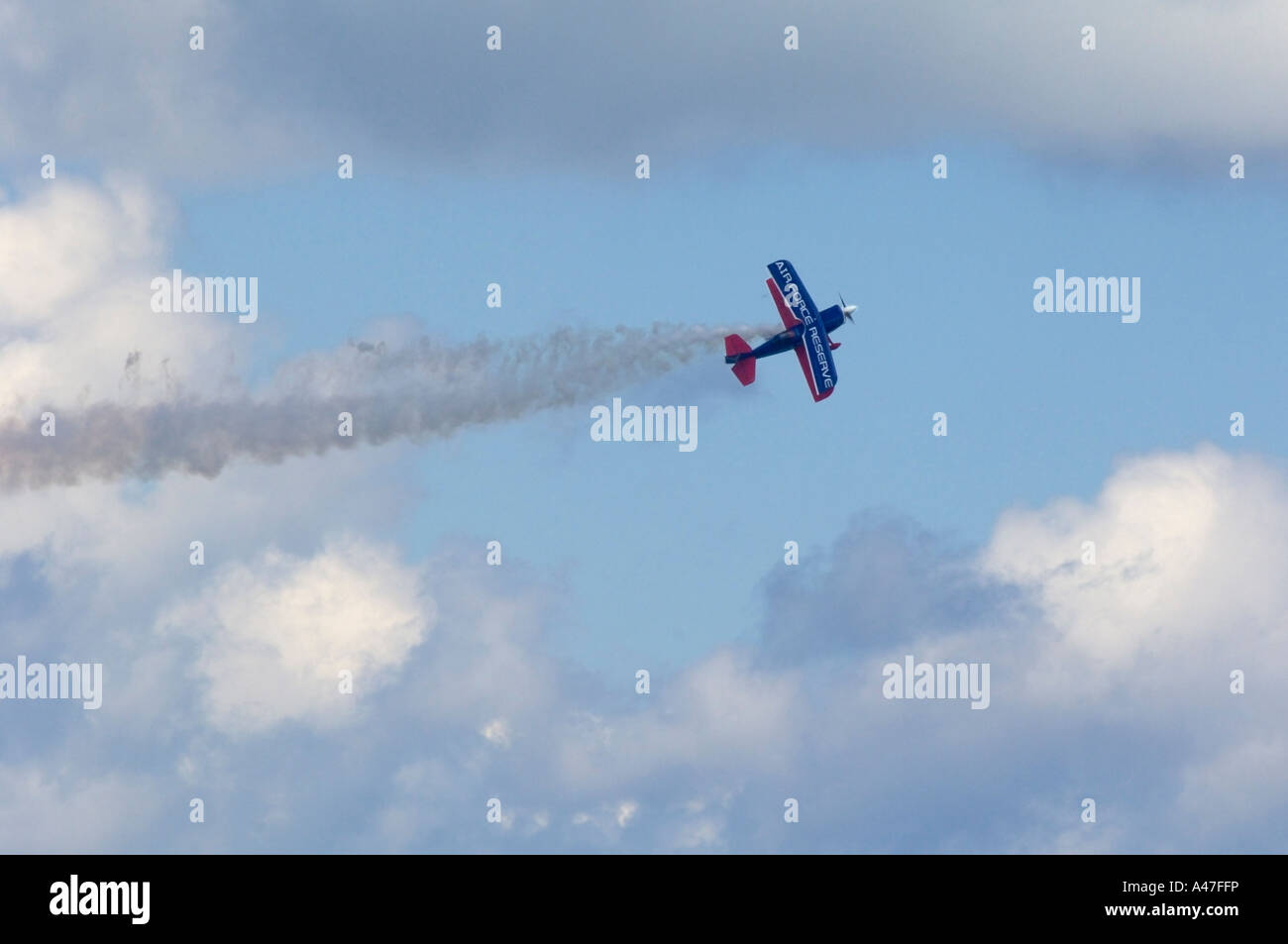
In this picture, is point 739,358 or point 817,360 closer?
point 739,358

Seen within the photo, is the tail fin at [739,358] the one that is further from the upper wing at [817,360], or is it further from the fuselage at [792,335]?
the upper wing at [817,360]

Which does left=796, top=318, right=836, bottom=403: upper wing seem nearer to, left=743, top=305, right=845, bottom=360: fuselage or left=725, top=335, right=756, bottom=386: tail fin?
left=743, top=305, right=845, bottom=360: fuselage
